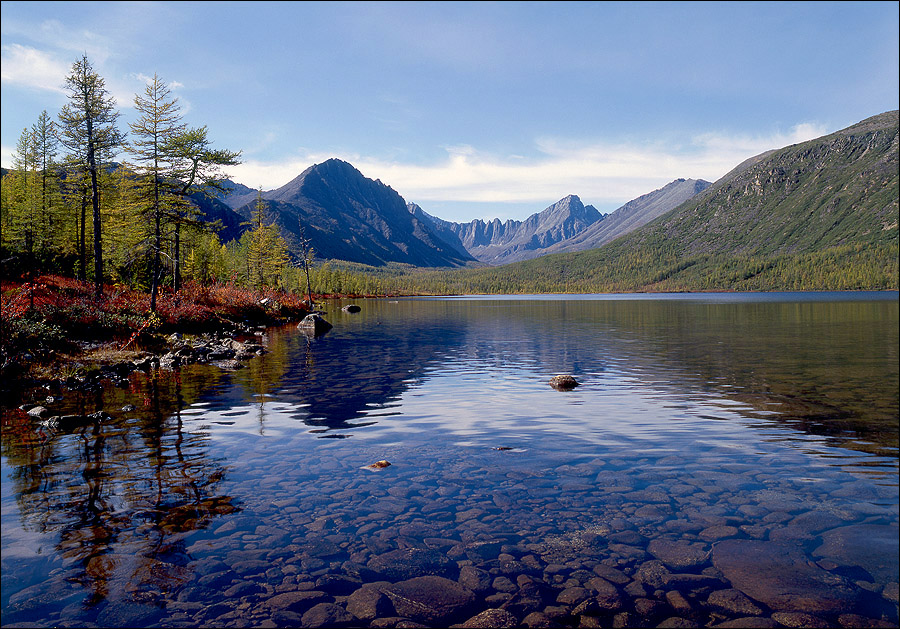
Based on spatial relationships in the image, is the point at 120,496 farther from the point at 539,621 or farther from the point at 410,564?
the point at 539,621

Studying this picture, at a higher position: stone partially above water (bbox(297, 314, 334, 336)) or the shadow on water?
stone partially above water (bbox(297, 314, 334, 336))

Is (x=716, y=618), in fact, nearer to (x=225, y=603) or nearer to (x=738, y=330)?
(x=225, y=603)

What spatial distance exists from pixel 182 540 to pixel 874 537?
37.2ft

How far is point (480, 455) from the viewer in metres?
13.0

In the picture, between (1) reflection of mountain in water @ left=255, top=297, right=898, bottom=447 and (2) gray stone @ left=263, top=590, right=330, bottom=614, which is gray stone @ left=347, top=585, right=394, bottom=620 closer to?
(2) gray stone @ left=263, top=590, right=330, bottom=614

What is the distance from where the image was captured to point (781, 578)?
23.0 ft

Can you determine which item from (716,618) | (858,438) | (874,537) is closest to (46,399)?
(716,618)

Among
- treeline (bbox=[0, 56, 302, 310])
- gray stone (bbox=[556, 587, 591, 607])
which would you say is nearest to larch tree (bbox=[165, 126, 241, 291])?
treeline (bbox=[0, 56, 302, 310])

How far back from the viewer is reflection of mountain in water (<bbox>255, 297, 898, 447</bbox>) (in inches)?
698

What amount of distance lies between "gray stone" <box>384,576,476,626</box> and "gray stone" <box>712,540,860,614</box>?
381 centimetres

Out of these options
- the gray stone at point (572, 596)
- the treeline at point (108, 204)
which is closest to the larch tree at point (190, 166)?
the treeline at point (108, 204)

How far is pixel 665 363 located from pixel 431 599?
26.5 meters

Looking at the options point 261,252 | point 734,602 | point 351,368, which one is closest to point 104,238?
point 261,252

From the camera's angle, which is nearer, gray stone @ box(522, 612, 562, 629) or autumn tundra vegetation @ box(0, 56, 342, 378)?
gray stone @ box(522, 612, 562, 629)
